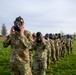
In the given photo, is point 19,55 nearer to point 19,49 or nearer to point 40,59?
point 19,49

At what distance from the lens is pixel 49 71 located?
16.6m

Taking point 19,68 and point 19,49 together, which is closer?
point 19,68

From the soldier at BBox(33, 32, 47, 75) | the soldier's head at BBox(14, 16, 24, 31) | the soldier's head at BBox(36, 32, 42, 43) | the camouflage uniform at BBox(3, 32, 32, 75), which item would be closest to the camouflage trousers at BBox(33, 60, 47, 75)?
the soldier at BBox(33, 32, 47, 75)

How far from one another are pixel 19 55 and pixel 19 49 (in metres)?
0.15

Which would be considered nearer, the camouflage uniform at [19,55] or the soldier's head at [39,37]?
the camouflage uniform at [19,55]

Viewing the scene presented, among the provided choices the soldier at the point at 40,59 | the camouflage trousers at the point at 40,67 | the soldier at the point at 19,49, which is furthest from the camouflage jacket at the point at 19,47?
the camouflage trousers at the point at 40,67

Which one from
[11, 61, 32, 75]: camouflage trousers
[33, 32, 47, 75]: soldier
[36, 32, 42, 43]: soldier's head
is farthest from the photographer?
[33, 32, 47, 75]: soldier

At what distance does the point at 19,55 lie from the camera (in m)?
7.51

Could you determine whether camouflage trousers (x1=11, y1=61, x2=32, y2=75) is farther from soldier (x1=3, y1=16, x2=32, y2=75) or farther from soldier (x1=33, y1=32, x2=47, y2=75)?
soldier (x1=33, y1=32, x2=47, y2=75)

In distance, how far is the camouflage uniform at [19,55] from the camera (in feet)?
24.4

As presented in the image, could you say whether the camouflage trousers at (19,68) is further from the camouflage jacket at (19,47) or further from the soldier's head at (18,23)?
the soldier's head at (18,23)

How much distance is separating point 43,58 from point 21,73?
3.85 meters

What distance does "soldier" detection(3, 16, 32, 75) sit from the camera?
24.4 feet

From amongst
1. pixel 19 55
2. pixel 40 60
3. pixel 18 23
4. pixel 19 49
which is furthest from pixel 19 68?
pixel 40 60
